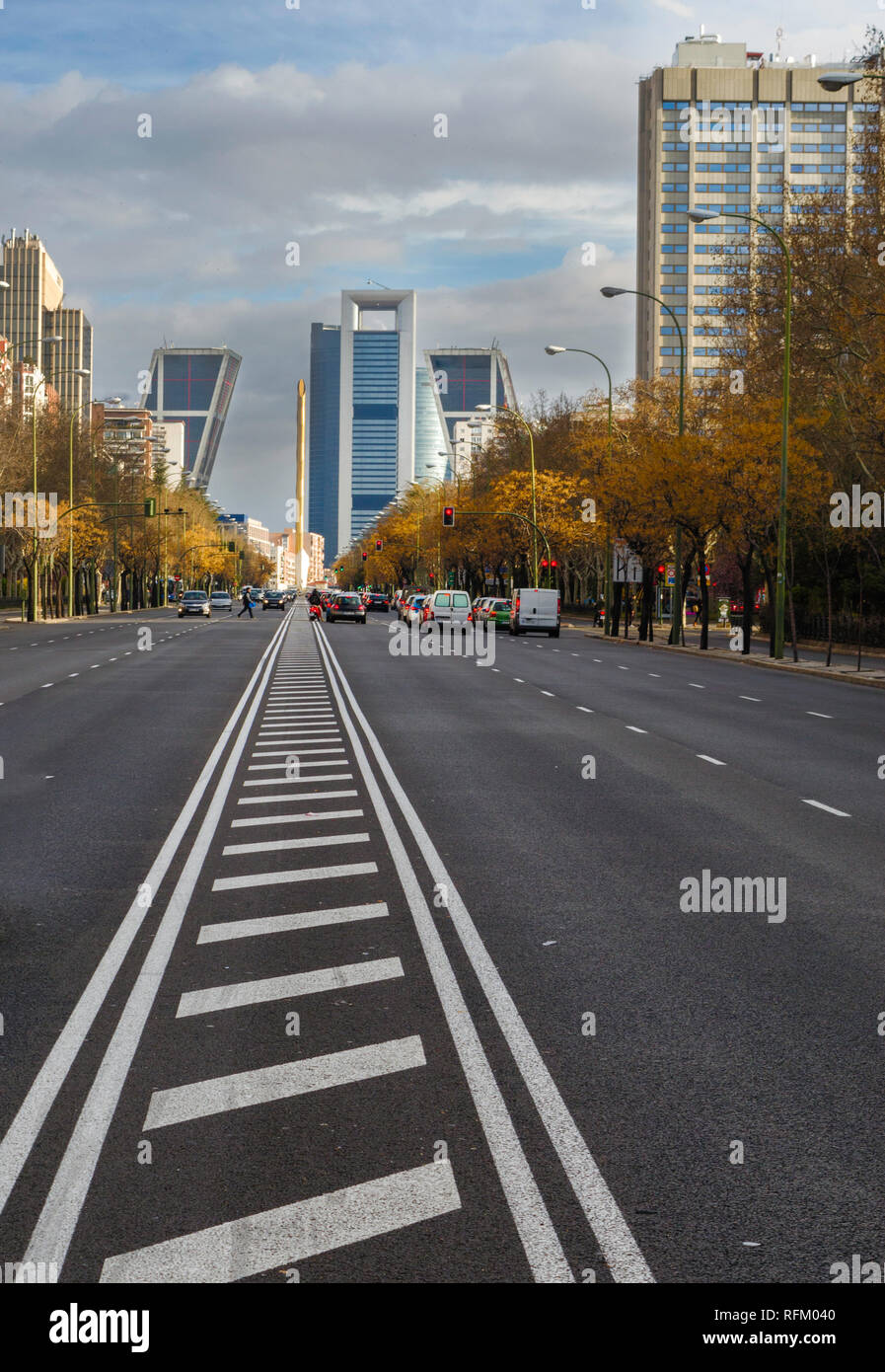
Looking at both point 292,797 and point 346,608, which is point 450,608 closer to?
point 346,608

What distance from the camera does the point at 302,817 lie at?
12.3m

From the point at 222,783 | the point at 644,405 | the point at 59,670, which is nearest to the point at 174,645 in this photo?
the point at 59,670

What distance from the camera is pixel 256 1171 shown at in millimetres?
4816

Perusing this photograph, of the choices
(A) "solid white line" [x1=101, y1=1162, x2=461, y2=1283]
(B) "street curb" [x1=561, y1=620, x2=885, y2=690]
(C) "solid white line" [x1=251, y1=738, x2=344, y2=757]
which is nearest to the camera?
(A) "solid white line" [x1=101, y1=1162, x2=461, y2=1283]

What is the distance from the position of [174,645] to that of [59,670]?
13499 mm

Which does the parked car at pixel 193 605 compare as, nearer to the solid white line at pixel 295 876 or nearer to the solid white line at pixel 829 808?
the solid white line at pixel 829 808

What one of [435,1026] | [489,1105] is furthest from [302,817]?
[489,1105]

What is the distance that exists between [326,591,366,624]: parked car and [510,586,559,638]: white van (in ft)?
59.1

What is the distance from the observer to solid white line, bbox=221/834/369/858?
10.8 metres

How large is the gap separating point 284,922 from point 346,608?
232ft

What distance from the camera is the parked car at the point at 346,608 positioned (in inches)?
3103

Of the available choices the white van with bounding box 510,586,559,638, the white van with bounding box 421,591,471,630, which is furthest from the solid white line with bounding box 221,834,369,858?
the white van with bounding box 421,591,471,630

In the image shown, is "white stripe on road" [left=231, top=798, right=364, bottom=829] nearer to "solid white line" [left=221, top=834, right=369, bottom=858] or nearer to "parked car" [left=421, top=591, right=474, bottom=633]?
"solid white line" [left=221, top=834, right=369, bottom=858]
